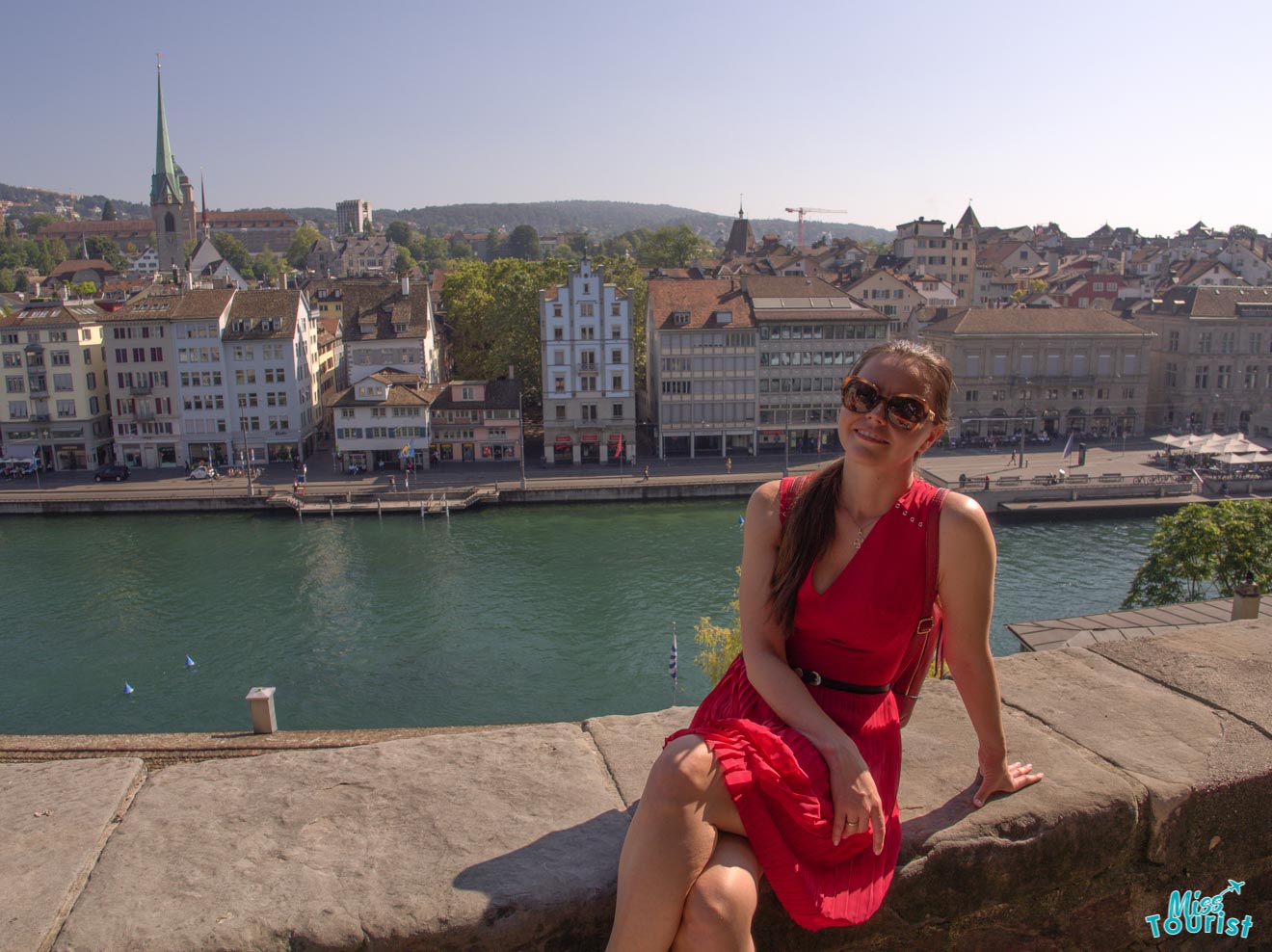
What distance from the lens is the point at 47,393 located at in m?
46.5

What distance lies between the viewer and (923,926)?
2.16m

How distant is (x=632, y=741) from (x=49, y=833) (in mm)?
1302

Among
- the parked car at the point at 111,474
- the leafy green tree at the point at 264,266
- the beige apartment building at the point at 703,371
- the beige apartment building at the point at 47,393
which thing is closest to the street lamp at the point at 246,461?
the parked car at the point at 111,474

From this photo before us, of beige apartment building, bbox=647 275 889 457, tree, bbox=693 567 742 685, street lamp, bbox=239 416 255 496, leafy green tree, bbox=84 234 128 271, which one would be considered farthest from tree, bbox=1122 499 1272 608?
leafy green tree, bbox=84 234 128 271

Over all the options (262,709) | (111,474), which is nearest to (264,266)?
(111,474)

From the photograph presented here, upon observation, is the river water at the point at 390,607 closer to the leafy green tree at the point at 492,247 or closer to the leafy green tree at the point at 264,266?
the leafy green tree at the point at 264,266

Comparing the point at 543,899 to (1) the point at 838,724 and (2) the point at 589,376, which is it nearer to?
(1) the point at 838,724

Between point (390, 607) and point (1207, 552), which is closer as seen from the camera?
point (1207, 552)

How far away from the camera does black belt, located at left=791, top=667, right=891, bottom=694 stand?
7.68 ft

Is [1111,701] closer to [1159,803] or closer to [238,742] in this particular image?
[1159,803]

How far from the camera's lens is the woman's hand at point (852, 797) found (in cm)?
200

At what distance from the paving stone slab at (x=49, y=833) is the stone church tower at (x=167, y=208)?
4500 inches

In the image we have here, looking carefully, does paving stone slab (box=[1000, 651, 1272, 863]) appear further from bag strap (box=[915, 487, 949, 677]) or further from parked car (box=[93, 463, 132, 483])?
parked car (box=[93, 463, 132, 483])

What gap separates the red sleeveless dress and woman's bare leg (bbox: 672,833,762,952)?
0.34 feet
